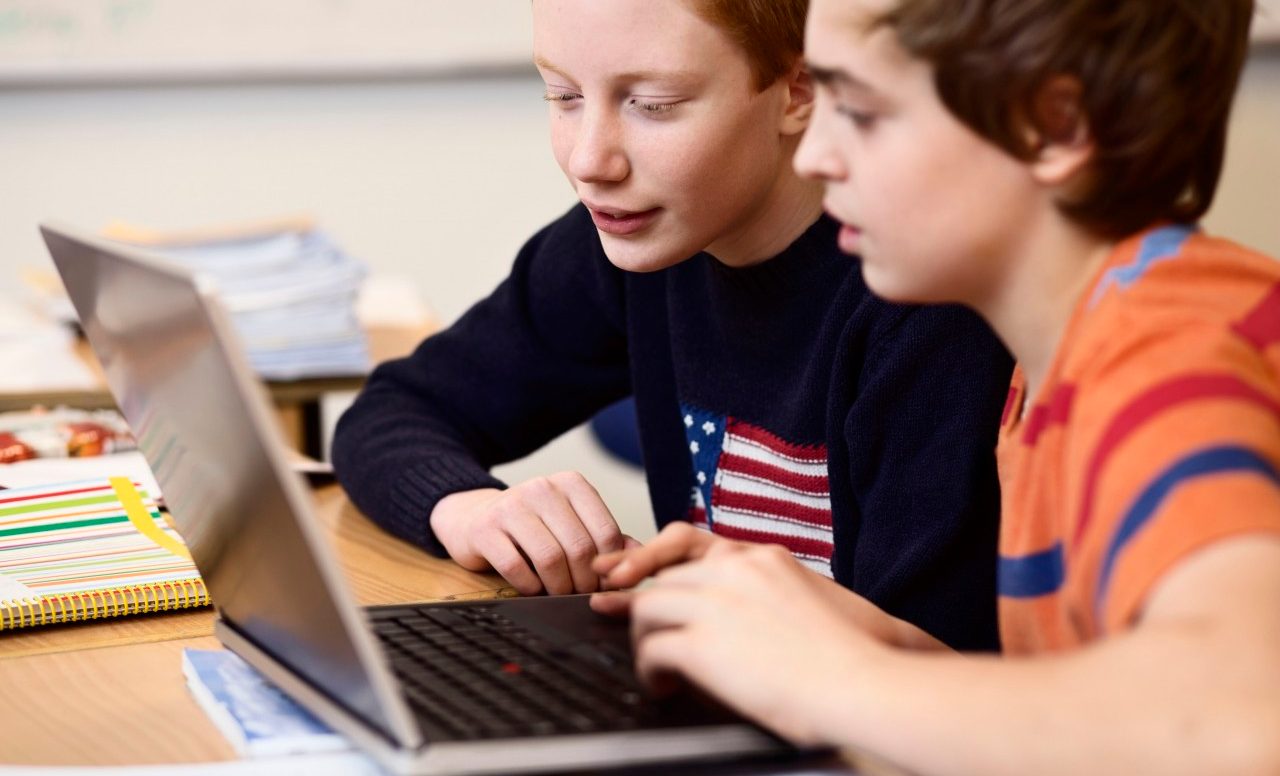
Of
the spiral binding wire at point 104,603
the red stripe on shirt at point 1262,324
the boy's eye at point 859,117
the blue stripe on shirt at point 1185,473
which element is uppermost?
the boy's eye at point 859,117

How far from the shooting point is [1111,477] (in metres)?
0.56

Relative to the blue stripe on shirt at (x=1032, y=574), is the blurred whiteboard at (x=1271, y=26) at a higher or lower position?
lower

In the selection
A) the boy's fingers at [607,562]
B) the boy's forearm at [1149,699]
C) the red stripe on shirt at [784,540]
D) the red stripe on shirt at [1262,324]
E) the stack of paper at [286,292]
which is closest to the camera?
the boy's forearm at [1149,699]

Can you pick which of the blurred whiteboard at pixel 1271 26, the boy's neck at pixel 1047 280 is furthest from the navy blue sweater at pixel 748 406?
the blurred whiteboard at pixel 1271 26

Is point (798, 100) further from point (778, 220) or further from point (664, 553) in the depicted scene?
point (664, 553)

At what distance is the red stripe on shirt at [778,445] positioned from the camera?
1.11 meters

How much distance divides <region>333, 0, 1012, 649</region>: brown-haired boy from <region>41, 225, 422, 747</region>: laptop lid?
0.84ft

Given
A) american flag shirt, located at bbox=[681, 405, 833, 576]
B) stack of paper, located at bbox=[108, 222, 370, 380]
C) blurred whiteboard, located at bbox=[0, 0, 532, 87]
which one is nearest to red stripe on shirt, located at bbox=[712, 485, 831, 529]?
american flag shirt, located at bbox=[681, 405, 833, 576]

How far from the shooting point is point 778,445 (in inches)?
45.1

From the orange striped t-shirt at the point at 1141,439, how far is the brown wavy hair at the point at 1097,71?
0.04 m

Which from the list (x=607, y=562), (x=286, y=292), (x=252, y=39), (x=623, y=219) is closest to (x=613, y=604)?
(x=607, y=562)

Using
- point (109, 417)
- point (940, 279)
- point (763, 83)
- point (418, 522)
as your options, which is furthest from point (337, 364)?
point (940, 279)

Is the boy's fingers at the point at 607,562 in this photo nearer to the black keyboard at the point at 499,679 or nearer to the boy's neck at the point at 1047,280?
the black keyboard at the point at 499,679

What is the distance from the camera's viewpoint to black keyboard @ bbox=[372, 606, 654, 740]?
0.61 m
